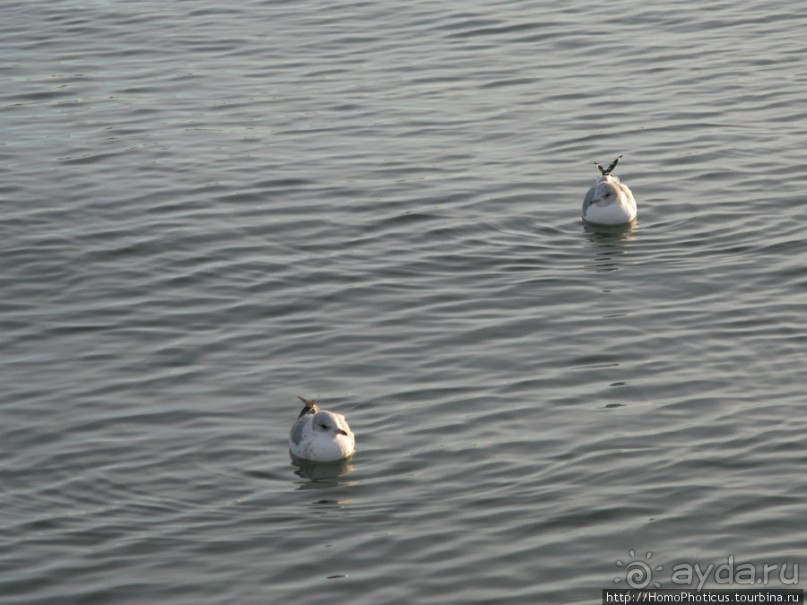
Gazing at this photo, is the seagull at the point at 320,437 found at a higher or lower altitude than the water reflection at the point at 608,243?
lower

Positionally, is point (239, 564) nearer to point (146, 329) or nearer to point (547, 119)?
point (146, 329)

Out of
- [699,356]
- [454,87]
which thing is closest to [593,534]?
[699,356]

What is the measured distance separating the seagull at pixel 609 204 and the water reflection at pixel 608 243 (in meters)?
0.09

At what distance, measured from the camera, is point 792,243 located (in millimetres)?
18344

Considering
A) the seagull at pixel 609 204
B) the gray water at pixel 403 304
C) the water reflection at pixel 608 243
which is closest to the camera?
the gray water at pixel 403 304

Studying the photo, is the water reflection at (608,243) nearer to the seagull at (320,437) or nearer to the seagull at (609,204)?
the seagull at (609,204)

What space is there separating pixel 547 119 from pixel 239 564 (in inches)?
497

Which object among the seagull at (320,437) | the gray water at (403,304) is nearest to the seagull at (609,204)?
the gray water at (403,304)

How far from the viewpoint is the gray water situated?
12.3 meters

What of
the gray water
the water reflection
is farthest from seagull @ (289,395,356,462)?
the water reflection

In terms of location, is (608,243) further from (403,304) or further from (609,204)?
(403,304)

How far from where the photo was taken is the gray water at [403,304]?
12289 millimetres

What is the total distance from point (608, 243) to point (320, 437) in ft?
21.1

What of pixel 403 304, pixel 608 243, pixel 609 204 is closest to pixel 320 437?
pixel 403 304
